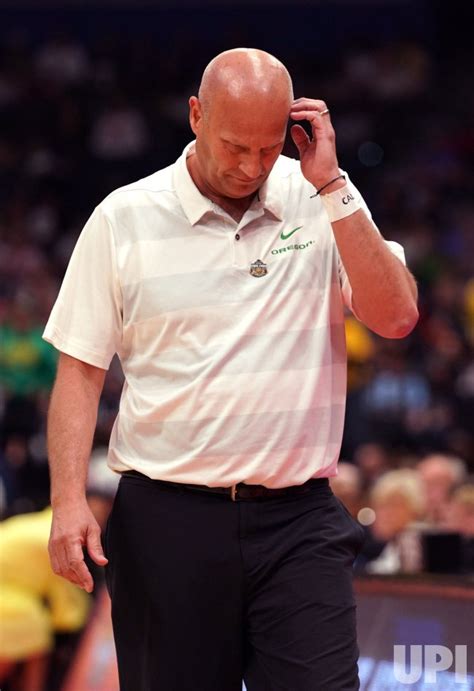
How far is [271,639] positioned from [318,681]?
17 centimetres

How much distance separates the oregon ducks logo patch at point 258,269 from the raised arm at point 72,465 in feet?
1.60

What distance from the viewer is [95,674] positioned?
6172mm

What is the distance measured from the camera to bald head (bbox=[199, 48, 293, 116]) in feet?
10.5

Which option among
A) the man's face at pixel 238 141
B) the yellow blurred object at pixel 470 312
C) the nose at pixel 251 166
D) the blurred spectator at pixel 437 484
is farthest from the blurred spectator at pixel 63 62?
the nose at pixel 251 166

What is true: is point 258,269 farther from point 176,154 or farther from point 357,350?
point 176,154

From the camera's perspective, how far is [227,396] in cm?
328

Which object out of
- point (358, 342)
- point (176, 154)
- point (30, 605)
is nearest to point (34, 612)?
point (30, 605)

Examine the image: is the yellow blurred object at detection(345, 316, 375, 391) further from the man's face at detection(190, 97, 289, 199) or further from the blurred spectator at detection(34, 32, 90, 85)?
the blurred spectator at detection(34, 32, 90, 85)

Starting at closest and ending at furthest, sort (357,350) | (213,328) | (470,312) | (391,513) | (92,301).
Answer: (213,328), (92,301), (391,513), (357,350), (470,312)

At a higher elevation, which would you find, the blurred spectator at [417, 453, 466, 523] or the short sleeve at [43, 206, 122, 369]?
the short sleeve at [43, 206, 122, 369]

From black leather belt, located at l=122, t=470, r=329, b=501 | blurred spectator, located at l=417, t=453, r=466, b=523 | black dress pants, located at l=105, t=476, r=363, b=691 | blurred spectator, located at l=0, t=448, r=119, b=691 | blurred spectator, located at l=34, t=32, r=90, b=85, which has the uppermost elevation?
blurred spectator, located at l=34, t=32, r=90, b=85

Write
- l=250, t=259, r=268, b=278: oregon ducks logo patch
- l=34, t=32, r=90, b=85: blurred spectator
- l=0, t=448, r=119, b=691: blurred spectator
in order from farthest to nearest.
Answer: l=34, t=32, r=90, b=85: blurred spectator
l=0, t=448, r=119, b=691: blurred spectator
l=250, t=259, r=268, b=278: oregon ducks logo patch

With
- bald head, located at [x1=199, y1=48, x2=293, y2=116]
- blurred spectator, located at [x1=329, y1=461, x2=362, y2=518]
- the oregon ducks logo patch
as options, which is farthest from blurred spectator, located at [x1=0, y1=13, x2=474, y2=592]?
bald head, located at [x1=199, y1=48, x2=293, y2=116]

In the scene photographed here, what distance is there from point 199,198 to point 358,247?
460mm
